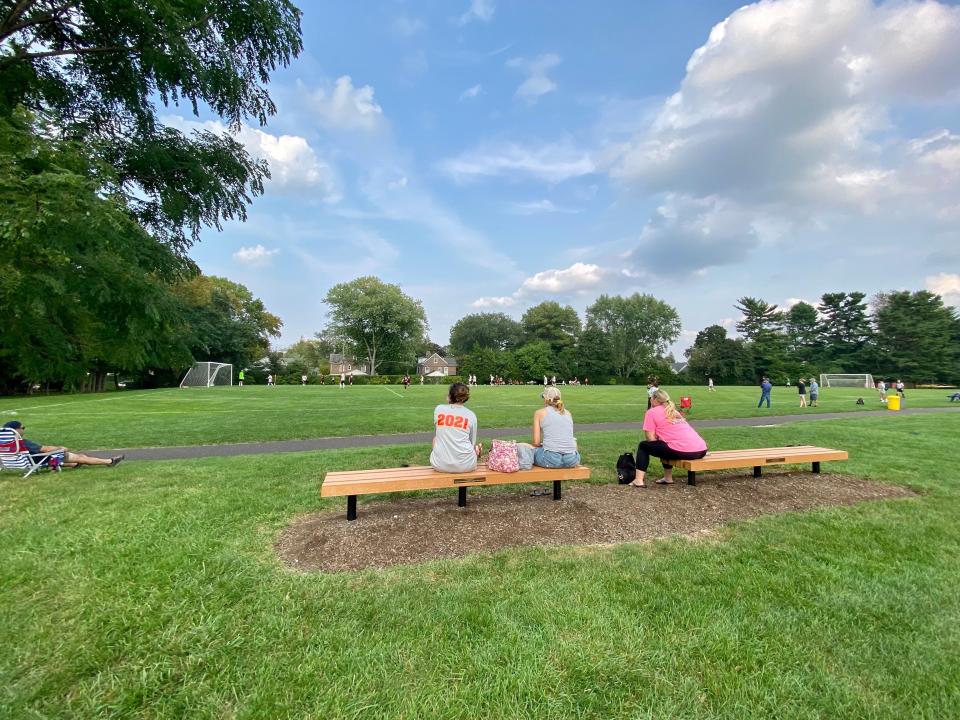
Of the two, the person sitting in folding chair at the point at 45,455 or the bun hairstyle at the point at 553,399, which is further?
the person sitting in folding chair at the point at 45,455

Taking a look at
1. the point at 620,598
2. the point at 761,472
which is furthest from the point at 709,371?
the point at 620,598

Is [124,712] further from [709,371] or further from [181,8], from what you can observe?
[709,371]

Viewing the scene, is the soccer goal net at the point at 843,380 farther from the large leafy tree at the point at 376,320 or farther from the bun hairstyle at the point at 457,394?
the bun hairstyle at the point at 457,394

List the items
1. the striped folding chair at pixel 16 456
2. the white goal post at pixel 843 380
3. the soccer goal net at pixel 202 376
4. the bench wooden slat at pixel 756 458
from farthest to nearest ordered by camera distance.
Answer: the white goal post at pixel 843 380 < the soccer goal net at pixel 202 376 < the striped folding chair at pixel 16 456 < the bench wooden slat at pixel 756 458

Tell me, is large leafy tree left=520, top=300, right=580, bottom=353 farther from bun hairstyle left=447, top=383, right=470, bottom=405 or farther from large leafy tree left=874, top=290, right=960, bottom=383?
bun hairstyle left=447, top=383, right=470, bottom=405

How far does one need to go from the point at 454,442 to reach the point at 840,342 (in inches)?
3540

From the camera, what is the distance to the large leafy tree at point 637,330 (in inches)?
3054

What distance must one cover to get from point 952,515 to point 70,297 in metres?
10.1

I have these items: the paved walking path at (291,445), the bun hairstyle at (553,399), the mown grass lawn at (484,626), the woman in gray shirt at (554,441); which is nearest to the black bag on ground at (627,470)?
the woman in gray shirt at (554,441)

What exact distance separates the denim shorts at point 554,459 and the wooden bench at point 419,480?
0.07m

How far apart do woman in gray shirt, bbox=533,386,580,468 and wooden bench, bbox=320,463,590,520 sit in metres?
0.10

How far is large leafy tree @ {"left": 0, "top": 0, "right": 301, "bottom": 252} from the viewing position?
243 inches

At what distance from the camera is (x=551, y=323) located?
87.1m

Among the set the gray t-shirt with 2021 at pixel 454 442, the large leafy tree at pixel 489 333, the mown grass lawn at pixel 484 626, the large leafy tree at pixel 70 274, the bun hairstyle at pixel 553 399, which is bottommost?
the mown grass lawn at pixel 484 626
